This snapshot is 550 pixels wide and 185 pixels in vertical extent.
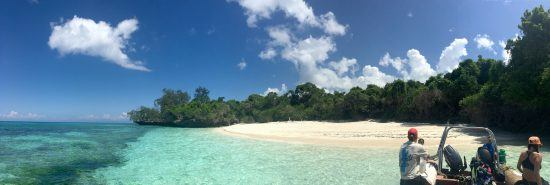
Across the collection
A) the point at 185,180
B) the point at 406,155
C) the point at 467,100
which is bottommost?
the point at 185,180

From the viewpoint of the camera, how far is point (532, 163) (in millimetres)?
7258

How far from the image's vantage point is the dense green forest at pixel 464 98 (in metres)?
22.7

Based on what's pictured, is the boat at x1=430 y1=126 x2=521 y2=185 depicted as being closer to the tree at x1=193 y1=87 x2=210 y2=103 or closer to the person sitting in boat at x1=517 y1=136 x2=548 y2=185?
the person sitting in boat at x1=517 y1=136 x2=548 y2=185

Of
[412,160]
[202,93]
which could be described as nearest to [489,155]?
[412,160]

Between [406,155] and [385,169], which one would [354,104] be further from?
[406,155]

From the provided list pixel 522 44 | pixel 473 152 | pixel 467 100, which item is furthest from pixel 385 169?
pixel 467 100

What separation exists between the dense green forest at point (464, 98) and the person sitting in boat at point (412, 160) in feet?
59.0

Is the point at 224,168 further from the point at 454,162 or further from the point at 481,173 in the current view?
the point at 481,173

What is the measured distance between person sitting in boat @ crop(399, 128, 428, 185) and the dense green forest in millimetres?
17977

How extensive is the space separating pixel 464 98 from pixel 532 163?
28417mm

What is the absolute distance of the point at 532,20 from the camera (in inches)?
907

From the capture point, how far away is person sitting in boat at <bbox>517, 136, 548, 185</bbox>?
23.5 feet

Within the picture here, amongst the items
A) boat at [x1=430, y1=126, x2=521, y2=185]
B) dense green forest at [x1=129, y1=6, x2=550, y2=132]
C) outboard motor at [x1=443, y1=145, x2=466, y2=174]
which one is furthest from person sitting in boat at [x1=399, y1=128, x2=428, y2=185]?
dense green forest at [x1=129, y1=6, x2=550, y2=132]

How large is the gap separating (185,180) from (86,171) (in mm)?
5690
